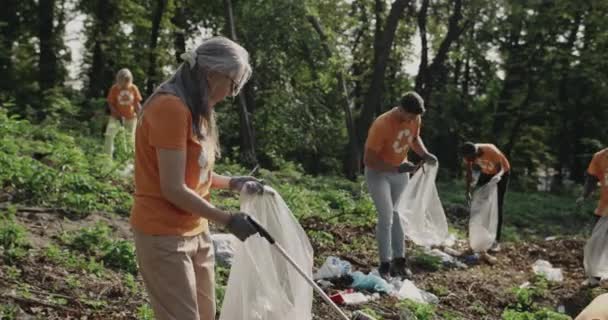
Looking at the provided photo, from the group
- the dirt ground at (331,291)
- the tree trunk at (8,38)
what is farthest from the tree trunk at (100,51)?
the dirt ground at (331,291)

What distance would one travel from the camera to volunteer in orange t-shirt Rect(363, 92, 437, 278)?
21.7 ft

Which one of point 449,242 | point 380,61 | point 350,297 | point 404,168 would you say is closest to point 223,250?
point 350,297

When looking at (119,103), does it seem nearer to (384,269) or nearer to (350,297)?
(384,269)

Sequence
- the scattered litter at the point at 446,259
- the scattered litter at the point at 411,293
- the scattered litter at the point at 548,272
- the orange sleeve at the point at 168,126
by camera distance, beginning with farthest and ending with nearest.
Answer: the scattered litter at the point at 446,259, the scattered litter at the point at 548,272, the scattered litter at the point at 411,293, the orange sleeve at the point at 168,126

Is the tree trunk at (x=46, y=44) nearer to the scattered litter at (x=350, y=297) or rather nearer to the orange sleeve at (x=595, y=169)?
the orange sleeve at (x=595, y=169)

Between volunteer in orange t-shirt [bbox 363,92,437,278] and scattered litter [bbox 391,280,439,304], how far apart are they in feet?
1.10

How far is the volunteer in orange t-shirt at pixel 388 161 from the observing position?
663 centimetres

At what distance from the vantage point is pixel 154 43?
23.5 meters

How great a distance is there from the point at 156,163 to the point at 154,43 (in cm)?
2154

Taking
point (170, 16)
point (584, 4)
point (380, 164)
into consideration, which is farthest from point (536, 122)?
point (380, 164)

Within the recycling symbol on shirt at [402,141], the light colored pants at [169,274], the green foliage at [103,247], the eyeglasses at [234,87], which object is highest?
the eyeglasses at [234,87]

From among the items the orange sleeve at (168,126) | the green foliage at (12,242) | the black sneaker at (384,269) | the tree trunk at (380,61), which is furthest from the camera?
the tree trunk at (380,61)

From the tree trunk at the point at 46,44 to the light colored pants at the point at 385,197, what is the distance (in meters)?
17.6

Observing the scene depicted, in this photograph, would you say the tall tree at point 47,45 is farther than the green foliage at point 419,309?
Yes
